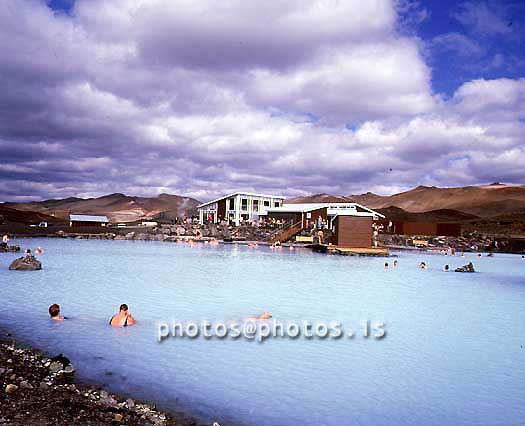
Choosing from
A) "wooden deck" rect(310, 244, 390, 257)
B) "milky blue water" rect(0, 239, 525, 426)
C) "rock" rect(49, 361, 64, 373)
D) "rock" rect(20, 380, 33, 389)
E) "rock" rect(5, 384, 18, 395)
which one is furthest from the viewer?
"wooden deck" rect(310, 244, 390, 257)

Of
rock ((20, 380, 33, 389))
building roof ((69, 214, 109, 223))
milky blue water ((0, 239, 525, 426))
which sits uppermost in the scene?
building roof ((69, 214, 109, 223))

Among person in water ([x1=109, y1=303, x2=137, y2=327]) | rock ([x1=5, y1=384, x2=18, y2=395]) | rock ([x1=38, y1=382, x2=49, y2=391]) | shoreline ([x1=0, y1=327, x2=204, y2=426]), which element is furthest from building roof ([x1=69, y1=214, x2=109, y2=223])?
→ rock ([x1=5, y1=384, x2=18, y2=395])

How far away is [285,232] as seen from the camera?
47.0 metres

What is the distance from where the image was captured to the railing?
4533 cm

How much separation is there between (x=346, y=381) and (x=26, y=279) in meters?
15.2

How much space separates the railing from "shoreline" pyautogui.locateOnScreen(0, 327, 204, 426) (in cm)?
3902

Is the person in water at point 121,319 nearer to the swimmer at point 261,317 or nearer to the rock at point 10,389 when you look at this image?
the swimmer at point 261,317

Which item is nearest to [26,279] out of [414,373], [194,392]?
[194,392]

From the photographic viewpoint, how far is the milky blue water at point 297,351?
610 centimetres

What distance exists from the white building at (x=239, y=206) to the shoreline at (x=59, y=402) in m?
47.8

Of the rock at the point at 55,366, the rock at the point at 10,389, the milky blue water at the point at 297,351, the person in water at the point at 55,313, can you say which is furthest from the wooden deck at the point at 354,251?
the rock at the point at 10,389

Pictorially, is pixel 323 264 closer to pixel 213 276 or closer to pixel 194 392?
pixel 213 276

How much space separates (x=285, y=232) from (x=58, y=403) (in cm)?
4238

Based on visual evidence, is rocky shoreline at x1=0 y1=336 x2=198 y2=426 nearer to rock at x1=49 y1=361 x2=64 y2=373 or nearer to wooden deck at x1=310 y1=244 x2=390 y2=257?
rock at x1=49 y1=361 x2=64 y2=373
